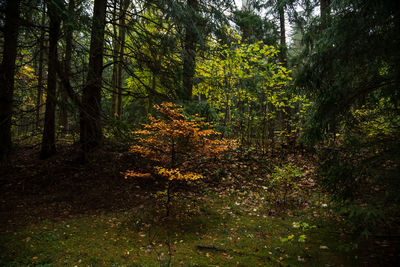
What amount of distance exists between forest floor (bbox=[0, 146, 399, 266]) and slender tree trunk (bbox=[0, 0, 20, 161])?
1.51 meters

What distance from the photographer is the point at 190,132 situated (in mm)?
5488

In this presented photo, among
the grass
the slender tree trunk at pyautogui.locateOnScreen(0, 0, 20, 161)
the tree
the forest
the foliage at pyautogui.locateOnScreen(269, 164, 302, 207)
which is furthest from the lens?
the foliage at pyautogui.locateOnScreen(269, 164, 302, 207)

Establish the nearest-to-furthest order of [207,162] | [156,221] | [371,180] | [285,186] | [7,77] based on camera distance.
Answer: [371,180] → [7,77] → [156,221] → [285,186] → [207,162]

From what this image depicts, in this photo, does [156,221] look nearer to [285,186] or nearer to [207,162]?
[207,162]

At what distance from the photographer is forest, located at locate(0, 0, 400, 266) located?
3486 millimetres

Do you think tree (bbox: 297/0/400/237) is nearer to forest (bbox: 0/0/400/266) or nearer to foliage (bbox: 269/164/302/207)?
forest (bbox: 0/0/400/266)

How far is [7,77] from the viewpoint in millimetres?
5492

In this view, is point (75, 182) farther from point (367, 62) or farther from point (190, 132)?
point (367, 62)

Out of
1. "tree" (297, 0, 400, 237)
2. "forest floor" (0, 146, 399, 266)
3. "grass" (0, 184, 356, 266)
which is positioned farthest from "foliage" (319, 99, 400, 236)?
"grass" (0, 184, 356, 266)

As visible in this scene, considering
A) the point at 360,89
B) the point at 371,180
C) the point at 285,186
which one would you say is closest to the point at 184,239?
the point at 285,186

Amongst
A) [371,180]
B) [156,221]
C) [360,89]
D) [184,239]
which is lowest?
[184,239]

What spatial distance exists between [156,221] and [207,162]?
12.5 ft

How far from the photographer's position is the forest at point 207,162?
3486mm

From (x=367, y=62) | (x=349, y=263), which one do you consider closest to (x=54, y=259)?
(x=349, y=263)
